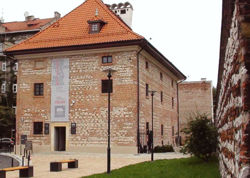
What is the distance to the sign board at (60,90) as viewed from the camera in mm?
25781

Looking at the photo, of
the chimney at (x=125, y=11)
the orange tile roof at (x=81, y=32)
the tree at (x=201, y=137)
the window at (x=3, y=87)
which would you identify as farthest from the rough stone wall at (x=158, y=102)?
the window at (x=3, y=87)

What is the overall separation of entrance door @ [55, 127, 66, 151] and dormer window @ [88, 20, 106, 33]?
7.75 meters

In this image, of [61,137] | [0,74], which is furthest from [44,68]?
[0,74]

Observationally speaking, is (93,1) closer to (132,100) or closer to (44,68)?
(44,68)

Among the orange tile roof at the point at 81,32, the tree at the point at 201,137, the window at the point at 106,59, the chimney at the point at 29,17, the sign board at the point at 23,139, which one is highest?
the chimney at the point at 29,17

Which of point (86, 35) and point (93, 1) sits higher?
point (93, 1)

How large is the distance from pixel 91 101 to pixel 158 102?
288 inches

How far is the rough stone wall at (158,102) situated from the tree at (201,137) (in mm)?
9749

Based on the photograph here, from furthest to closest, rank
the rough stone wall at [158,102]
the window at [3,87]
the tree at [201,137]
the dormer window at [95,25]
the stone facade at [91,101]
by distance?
1. the window at [3,87]
2. the dormer window at [95,25]
3. the rough stone wall at [158,102]
4. the stone facade at [91,101]
5. the tree at [201,137]

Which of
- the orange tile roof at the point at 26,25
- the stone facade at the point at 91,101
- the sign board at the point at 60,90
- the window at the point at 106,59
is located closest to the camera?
the stone facade at the point at 91,101

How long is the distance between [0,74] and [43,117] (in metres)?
24.1

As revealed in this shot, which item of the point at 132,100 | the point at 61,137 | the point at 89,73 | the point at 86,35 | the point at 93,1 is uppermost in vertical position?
the point at 93,1

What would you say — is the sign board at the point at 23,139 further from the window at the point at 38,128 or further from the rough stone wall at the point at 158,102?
the rough stone wall at the point at 158,102

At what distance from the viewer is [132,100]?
24031 millimetres
